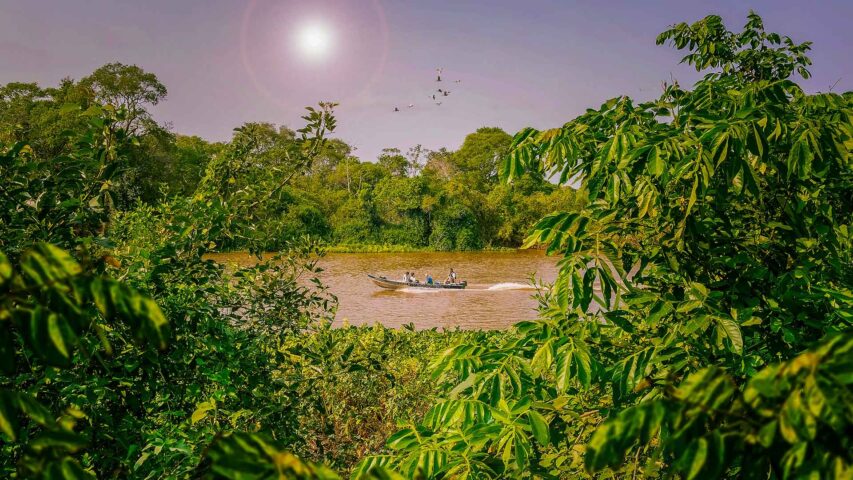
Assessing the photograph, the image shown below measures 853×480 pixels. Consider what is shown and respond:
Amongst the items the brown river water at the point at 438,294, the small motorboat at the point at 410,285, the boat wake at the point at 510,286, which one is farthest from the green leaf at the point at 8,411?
the boat wake at the point at 510,286

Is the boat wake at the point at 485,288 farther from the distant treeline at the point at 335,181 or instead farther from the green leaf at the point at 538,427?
the green leaf at the point at 538,427

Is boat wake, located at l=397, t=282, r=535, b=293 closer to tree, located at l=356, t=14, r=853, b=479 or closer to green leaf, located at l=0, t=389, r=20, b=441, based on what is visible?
tree, located at l=356, t=14, r=853, b=479

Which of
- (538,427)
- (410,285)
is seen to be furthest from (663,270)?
(410,285)

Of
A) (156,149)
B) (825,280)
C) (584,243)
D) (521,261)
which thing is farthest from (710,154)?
(156,149)

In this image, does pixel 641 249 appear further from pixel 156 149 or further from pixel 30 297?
pixel 156 149

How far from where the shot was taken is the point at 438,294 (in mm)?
23375

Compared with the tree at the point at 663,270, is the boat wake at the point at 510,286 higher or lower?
lower

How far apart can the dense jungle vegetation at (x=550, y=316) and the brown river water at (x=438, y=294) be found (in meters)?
7.21

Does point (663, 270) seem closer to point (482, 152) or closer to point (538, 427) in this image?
point (538, 427)

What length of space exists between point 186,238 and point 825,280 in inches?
134

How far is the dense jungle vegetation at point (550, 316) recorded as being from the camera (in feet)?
2.07

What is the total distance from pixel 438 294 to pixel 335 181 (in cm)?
4288

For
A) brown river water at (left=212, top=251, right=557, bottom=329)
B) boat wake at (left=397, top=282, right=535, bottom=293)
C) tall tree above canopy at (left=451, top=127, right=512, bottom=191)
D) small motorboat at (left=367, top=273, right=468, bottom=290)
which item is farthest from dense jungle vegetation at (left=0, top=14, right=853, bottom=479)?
tall tree above canopy at (left=451, top=127, right=512, bottom=191)

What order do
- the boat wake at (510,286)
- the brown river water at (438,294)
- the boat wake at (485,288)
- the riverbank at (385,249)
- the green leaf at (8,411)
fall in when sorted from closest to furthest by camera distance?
the green leaf at (8,411) < the brown river water at (438,294) < the boat wake at (485,288) < the boat wake at (510,286) < the riverbank at (385,249)
